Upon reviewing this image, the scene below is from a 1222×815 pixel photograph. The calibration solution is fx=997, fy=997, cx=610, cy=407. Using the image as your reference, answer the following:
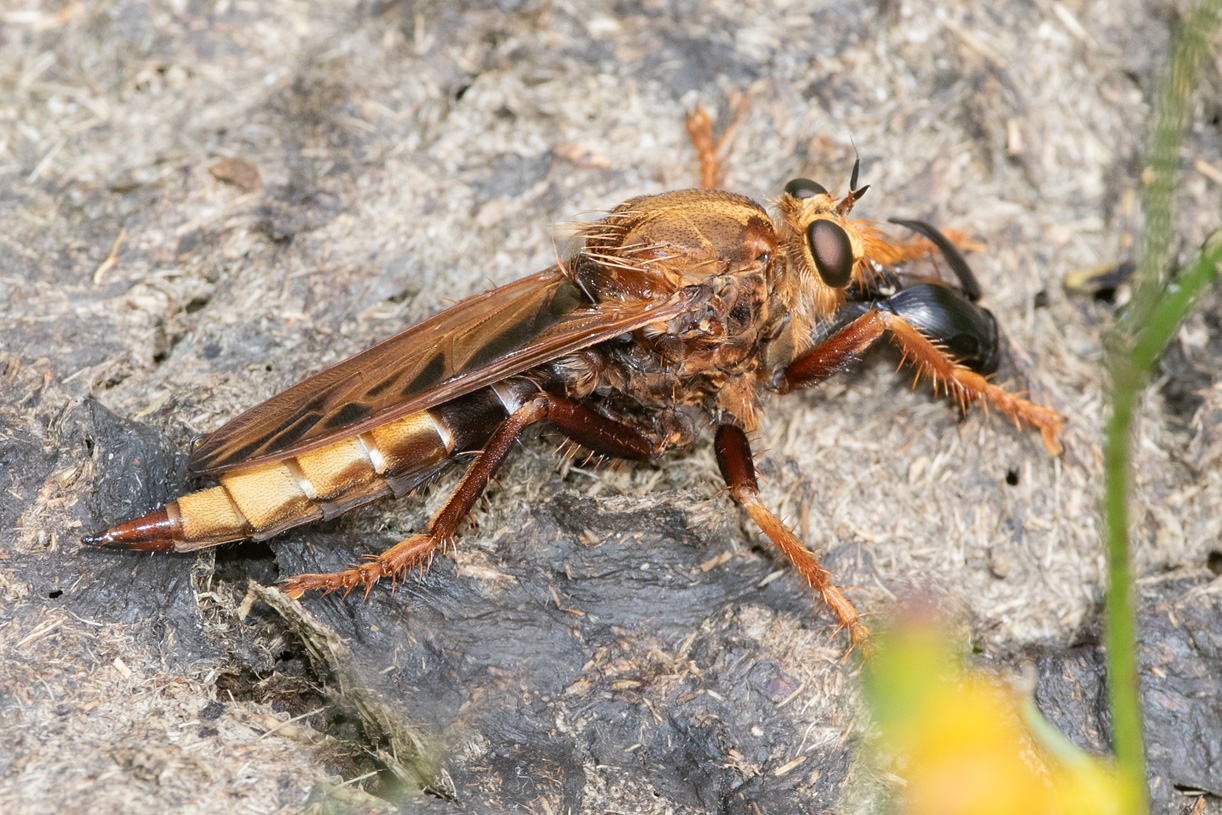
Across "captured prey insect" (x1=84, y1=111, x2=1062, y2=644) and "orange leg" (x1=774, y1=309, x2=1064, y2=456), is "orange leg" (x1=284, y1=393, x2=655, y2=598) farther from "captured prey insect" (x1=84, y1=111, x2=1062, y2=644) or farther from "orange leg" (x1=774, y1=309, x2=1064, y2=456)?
"orange leg" (x1=774, y1=309, x2=1064, y2=456)

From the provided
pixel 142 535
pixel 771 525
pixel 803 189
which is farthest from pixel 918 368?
pixel 142 535

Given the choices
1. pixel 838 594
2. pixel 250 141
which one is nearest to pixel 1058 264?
pixel 838 594

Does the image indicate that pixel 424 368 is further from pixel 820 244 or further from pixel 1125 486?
pixel 1125 486

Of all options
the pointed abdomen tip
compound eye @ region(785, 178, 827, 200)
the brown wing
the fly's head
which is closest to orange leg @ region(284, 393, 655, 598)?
the brown wing

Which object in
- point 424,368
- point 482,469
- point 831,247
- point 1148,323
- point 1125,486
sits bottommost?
point 482,469

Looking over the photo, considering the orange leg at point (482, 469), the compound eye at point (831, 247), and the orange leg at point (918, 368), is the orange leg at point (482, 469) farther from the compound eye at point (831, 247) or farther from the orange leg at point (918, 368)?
the compound eye at point (831, 247)

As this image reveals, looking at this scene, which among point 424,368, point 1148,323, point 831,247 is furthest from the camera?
point 831,247

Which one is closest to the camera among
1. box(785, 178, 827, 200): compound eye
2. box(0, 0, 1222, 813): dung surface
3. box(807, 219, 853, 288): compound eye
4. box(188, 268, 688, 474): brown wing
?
box(0, 0, 1222, 813): dung surface

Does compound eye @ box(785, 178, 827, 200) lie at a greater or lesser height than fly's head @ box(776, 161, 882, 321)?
greater

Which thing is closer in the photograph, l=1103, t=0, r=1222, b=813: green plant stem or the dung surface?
l=1103, t=0, r=1222, b=813: green plant stem
